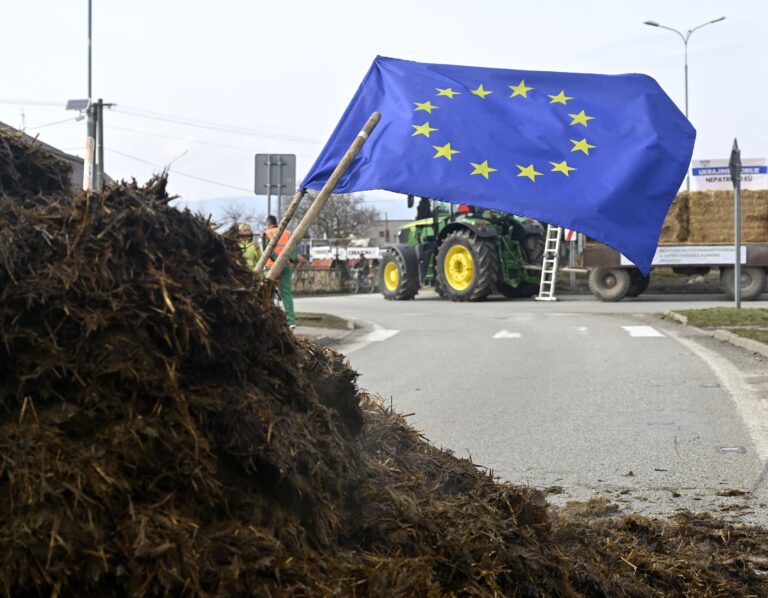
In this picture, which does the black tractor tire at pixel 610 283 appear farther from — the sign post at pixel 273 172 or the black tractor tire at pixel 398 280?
the sign post at pixel 273 172

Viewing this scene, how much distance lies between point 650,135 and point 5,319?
141 inches

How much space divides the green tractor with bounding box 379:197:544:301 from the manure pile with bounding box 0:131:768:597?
23.2 meters

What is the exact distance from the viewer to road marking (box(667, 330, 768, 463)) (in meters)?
7.70

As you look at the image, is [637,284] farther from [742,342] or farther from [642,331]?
[742,342]

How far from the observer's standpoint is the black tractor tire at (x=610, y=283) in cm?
2789

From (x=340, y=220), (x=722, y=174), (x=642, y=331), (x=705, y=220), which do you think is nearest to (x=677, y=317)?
(x=642, y=331)

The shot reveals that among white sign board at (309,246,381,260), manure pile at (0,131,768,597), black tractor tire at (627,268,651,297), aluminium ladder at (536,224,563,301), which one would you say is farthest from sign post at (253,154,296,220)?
white sign board at (309,246,381,260)

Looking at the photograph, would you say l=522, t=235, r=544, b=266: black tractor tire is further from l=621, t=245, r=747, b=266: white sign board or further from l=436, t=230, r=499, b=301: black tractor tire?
l=621, t=245, r=747, b=266: white sign board

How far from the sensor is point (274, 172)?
16.4 m

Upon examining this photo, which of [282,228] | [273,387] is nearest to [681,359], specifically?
[282,228]

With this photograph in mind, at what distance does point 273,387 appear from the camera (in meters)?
2.92

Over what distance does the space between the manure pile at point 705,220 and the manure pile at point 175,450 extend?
1022 inches

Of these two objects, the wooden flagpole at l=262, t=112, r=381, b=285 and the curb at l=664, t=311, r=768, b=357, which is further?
the curb at l=664, t=311, r=768, b=357

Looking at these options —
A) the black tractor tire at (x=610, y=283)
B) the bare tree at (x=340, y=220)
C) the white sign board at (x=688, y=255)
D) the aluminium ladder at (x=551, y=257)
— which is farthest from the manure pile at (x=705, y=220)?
the bare tree at (x=340, y=220)
